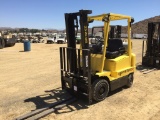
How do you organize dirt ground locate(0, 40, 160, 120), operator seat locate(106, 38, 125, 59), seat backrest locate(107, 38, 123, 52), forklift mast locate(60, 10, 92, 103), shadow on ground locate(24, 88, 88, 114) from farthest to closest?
seat backrest locate(107, 38, 123, 52), operator seat locate(106, 38, 125, 59), shadow on ground locate(24, 88, 88, 114), forklift mast locate(60, 10, 92, 103), dirt ground locate(0, 40, 160, 120)

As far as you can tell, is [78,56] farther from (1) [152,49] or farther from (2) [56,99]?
(1) [152,49]

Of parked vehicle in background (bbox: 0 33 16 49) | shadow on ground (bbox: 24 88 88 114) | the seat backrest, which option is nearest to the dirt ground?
shadow on ground (bbox: 24 88 88 114)

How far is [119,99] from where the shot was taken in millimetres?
6688

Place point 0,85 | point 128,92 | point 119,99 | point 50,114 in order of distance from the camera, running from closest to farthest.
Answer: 1. point 50,114
2. point 119,99
3. point 128,92
4. point 0,85

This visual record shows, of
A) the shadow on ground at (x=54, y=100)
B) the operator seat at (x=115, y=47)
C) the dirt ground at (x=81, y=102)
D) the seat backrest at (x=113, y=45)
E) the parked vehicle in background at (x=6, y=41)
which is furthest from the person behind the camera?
the parked vehicle in background at (x=6, y=41)

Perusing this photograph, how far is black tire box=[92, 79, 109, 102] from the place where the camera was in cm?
620

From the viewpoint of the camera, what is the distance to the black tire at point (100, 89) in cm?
620

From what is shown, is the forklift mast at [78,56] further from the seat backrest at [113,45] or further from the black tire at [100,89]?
the seat backrest at [113,45]

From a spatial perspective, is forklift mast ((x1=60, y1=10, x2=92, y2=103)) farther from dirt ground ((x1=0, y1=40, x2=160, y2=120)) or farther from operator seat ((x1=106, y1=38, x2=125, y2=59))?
operator seat ((x1=106, y1=38, x2=125, y2=59))

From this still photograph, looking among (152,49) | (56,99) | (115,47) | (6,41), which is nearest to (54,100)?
(56,99)

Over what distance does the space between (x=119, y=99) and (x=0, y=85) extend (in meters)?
5.15

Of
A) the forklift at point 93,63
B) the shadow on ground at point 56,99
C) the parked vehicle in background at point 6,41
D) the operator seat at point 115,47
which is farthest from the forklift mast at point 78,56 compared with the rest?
the parked vehicle in background at point 6,41

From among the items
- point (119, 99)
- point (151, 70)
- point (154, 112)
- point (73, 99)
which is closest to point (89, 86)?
point (73, 99)

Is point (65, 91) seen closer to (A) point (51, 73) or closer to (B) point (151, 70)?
(A) point (51, 73)
